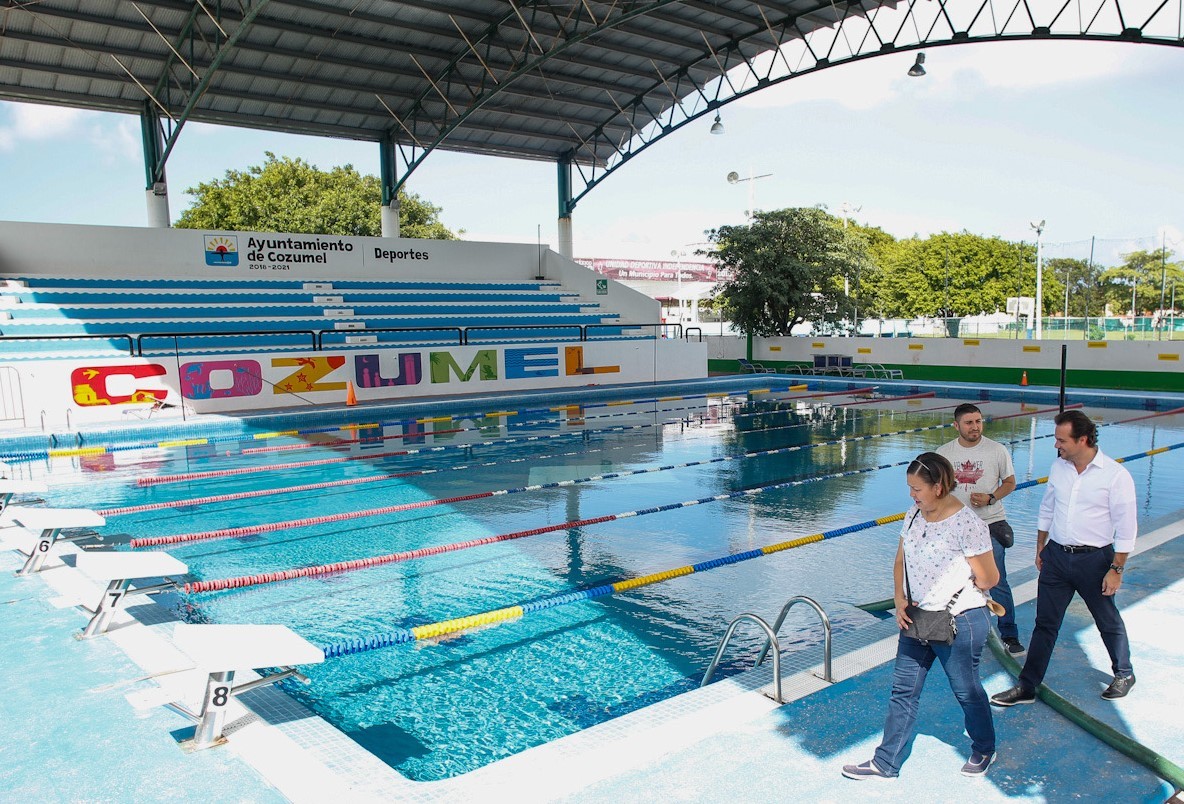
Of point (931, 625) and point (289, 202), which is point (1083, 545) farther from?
point (289, 202)

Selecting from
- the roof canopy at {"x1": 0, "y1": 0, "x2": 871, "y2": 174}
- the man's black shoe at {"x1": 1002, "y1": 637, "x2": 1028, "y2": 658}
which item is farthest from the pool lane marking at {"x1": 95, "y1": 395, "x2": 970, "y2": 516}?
the roof canopy at {"x1": 0, "y1": 0, "x2": 871, "y2": 174}

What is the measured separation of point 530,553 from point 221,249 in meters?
17.6

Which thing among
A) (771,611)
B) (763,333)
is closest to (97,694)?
(771,611)

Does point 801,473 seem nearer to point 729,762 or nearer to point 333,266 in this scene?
point 729,762

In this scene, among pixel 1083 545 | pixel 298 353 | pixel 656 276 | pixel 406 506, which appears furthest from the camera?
pixel 656 276

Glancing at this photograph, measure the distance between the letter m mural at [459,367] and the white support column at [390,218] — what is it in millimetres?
6965

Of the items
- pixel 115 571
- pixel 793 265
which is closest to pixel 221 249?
pixel 793 265

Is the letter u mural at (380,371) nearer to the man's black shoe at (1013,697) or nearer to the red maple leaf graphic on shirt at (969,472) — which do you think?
the red maple leaf graphic on shirt at (969,472)

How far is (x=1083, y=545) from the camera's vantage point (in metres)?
3.47

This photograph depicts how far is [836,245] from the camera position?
2492 centimetres

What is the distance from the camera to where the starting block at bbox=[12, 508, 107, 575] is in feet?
18.6

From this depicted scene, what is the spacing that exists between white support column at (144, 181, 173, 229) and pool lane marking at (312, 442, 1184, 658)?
18668 millimetres

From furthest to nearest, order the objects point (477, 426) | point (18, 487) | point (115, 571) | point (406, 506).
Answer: point (477, 426) < point (406, 506) < point (18, 487) < point (115, 571)

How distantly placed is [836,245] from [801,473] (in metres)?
16.3
